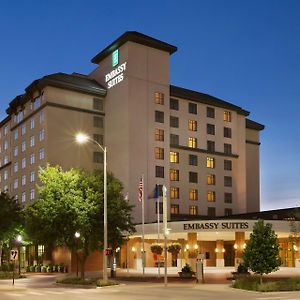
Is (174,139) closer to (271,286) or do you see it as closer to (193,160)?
(193,160)

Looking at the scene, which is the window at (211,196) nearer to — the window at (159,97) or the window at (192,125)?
the window at (192,125)

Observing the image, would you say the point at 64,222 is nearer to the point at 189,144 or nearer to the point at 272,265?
the point at 272,265

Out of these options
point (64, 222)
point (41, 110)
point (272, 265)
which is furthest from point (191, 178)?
point (272, 265)

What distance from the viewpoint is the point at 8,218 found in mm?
74188

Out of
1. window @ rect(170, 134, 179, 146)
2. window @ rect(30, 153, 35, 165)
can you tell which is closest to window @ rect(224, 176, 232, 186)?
window @ rect(170, 134, 179, 146)

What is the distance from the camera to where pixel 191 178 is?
328 ft

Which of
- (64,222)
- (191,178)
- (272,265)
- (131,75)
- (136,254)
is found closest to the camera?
(272,265)

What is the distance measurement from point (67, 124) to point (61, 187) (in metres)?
48.5

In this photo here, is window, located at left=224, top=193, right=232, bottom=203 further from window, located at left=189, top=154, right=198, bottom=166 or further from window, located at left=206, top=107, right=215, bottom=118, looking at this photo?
window, located at left=206, top=107, right=215, bottom=118

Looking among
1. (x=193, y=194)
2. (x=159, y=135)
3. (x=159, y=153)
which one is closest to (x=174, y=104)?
(x=159, y=135)

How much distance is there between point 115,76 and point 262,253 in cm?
6308

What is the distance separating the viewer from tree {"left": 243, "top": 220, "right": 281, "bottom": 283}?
3547cm

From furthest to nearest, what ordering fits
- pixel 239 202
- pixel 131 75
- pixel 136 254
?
pixel 239 202 < pixel 131 75 < pixel 136 254

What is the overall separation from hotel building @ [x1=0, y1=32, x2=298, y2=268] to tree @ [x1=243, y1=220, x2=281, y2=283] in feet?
143
